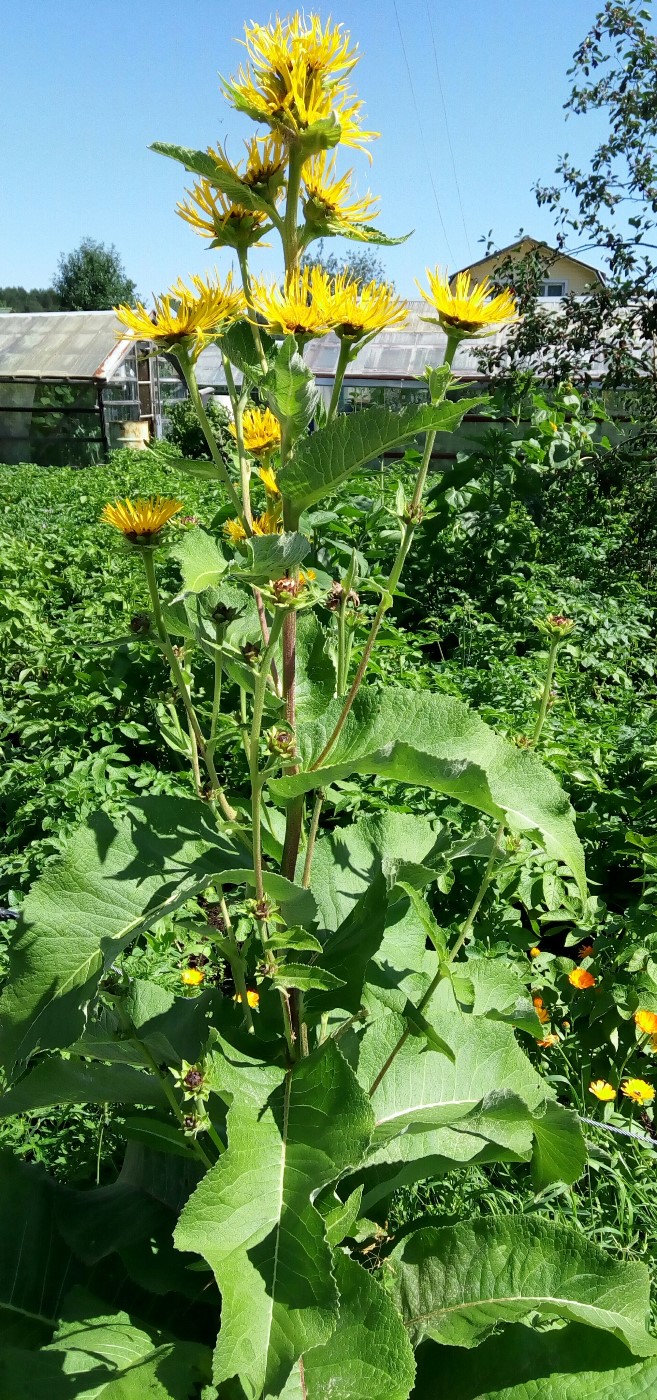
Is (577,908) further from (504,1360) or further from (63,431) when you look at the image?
(63,431)

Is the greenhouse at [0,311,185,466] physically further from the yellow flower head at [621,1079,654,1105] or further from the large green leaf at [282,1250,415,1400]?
the large green leaf at [282,1250,415,1400]

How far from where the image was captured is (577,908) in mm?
2648

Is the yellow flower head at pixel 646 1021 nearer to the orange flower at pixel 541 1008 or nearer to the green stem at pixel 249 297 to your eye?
the orange flower at pixel 541 1008

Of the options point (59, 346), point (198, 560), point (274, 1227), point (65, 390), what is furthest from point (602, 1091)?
point (59, 346)

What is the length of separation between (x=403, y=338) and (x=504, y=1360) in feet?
66.6

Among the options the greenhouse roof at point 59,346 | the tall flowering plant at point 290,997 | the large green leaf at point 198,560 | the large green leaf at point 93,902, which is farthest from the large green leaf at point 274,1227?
the greenhouse roof at point 59,346

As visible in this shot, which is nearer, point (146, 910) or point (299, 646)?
point (146, 910)

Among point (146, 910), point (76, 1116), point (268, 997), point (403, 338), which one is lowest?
point (76, 1116)

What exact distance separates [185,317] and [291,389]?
23cm

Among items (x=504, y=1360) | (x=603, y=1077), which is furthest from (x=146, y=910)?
(x=603, y=1077)

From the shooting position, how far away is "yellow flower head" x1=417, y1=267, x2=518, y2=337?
125 cm

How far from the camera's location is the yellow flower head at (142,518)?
50.0 inches

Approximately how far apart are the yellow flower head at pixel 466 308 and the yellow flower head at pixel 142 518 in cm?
43

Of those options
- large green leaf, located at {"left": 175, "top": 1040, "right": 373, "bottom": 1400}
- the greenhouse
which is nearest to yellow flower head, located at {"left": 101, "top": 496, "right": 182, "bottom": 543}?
large green leaf, located at {"left": 175, "top": 1040, "right": 373, "bottom": 1400}
